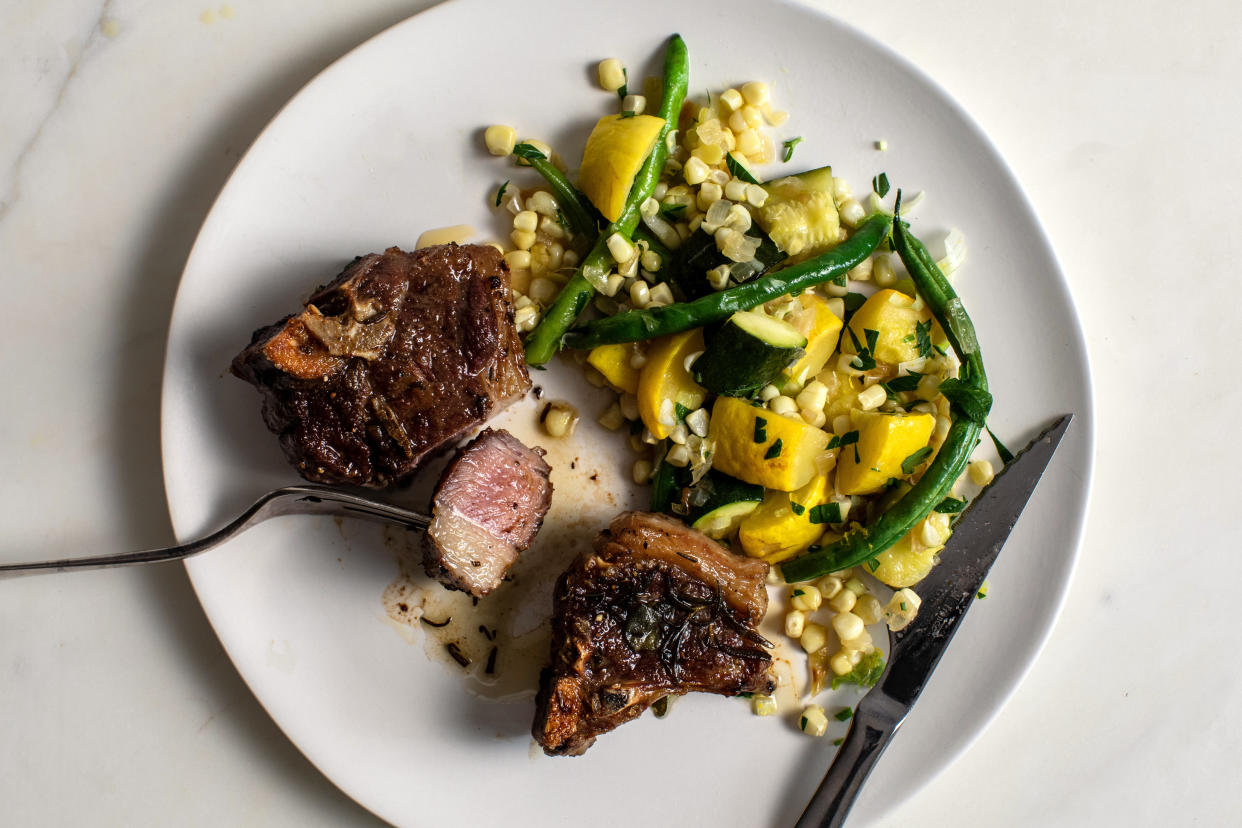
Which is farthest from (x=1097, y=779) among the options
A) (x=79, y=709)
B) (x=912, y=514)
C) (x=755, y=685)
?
(x=79, y=709)

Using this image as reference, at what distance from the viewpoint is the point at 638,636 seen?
10.7 ft

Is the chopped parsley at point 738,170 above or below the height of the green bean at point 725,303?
above

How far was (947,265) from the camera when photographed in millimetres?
3822

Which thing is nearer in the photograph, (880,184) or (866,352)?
(866,352)

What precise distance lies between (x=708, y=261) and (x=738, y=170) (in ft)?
1.55

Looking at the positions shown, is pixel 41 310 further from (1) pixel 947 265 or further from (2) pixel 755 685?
(1) pixel 947 265

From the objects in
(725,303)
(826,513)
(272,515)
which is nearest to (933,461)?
(826,513)

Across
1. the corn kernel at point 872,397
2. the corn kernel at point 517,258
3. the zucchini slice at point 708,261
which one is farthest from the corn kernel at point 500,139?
the corn kernel at point 872,397

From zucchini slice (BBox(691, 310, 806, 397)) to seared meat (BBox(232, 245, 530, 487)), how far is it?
3.08 ft

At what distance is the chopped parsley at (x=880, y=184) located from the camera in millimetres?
3805

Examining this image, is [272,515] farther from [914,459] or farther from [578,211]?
[914,459]

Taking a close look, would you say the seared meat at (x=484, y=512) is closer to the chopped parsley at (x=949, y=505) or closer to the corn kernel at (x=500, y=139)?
the corn kernel at (x=500, y=139)

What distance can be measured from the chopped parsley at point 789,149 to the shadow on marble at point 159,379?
2012 mm

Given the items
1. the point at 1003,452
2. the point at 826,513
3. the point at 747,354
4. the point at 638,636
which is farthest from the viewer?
the point at 1003,452
